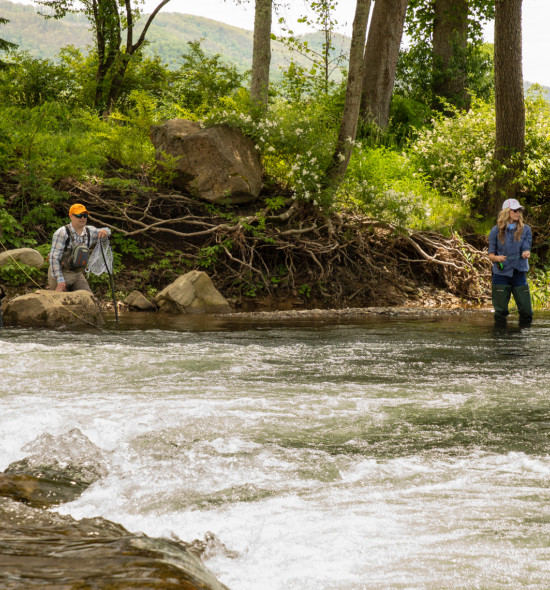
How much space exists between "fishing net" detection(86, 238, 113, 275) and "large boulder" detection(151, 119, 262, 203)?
4121mm

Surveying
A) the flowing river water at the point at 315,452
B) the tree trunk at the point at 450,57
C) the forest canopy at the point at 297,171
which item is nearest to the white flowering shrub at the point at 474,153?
the forest canopy at the point at 297,171

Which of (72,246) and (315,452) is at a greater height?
(72,246)

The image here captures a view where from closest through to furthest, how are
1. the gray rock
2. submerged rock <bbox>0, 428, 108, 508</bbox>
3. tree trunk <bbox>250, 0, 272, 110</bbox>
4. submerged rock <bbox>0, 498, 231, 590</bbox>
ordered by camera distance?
submerged rock <bbox>0, 498, 231, 590</bbox> → submerged rock <bbox>0, 428, 108, 508</bbox> → the gray rock → tree trunk <bbox>250, 0, 272, 110</bbox>

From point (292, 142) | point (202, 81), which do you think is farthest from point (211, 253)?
point (202, 81)

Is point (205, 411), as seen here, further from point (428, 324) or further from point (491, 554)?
point (428, 324)

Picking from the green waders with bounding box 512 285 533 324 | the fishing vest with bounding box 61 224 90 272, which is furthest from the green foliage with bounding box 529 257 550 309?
the fishing vest with bounding box 61 224 90 272

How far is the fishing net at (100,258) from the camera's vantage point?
11031 millimetres

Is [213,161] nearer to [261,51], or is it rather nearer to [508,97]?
[261,51]

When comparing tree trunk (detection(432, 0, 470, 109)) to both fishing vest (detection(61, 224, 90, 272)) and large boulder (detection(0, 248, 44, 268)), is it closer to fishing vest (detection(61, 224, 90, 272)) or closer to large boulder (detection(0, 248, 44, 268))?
large boulder (detection(0, 248, 44, 268))

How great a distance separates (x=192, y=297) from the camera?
13.0m

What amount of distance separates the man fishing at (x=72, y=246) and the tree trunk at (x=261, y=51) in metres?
6.56

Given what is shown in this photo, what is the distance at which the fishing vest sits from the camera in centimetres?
1044

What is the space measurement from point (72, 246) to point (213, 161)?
5411mm

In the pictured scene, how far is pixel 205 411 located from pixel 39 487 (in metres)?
1.76
